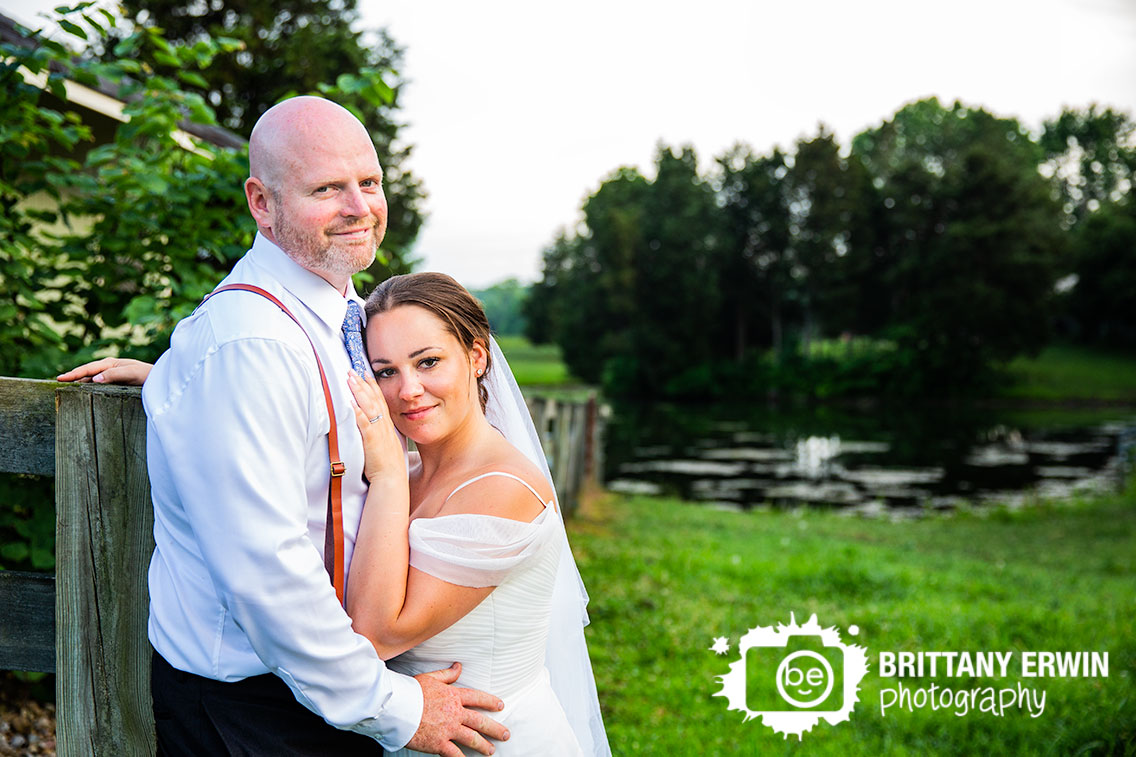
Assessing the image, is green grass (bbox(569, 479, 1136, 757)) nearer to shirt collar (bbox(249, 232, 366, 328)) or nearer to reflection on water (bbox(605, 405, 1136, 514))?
shirt collar (bbox(249, 232, 366, 328))

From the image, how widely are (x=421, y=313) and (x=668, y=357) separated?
56.6 m

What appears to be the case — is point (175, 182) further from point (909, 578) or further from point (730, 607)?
point (909, 578)

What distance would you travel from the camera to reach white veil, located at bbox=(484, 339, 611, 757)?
2.51m

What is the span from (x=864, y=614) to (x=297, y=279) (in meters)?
5.99

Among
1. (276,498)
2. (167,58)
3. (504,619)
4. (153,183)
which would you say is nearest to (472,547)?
(504,619)

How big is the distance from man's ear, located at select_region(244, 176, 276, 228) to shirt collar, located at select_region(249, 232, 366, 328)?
0.16 ft

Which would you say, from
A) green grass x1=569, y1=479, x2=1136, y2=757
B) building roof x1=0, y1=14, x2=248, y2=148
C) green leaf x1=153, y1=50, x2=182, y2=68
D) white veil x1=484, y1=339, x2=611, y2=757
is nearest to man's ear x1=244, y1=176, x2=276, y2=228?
white veil x1=484, y1=339, x2=611, y2=757

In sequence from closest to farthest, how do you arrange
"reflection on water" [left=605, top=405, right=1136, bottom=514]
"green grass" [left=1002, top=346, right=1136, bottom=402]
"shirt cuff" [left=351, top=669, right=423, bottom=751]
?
"shirt cuff" [left=351, top=669, right=423, bottom=751]
"reflection on water" [left=605, top=405, right=1136, bottom=514]
"green grass" [left=1002, top=346, right=1136, bottom=402]

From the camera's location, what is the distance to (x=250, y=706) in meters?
1.87

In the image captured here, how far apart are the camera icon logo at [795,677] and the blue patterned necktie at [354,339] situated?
3615 millimetres

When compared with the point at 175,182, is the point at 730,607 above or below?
below

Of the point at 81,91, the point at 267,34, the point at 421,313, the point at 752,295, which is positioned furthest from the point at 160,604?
the point at 752,295

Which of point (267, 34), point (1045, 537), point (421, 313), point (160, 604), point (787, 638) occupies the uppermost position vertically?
point (267, 34)

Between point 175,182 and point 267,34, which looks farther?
point 267,34
